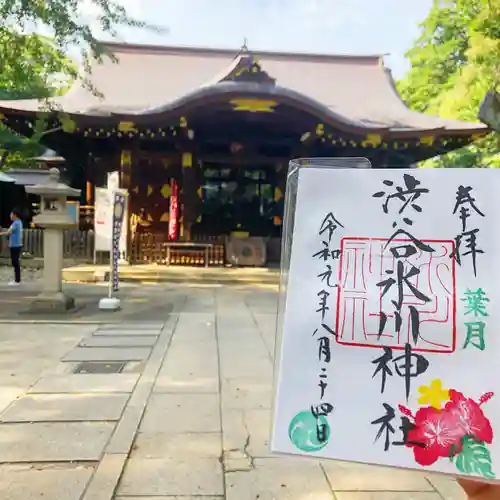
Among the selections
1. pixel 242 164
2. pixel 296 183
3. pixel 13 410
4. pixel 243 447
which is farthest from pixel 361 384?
pixel 242 164

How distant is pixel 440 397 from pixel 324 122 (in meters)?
11.5

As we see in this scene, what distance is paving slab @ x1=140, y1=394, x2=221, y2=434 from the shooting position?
3.37 m

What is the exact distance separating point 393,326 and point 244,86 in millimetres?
10764

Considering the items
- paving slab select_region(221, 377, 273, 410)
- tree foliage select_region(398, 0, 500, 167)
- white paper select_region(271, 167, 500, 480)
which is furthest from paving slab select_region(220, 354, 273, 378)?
tree foliage select_region(398, 0, 500, 167)

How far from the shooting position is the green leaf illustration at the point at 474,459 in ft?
4.16

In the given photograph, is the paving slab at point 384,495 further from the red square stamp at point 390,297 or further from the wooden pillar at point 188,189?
the wooden pillar at point 188,189

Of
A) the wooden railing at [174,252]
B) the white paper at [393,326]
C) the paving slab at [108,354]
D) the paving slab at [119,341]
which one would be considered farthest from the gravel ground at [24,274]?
the white paper at [393,326]

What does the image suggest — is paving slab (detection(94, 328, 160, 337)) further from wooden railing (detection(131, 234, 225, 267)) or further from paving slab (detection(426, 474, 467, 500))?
wooden railing (detection(131, 234, 225, 267))

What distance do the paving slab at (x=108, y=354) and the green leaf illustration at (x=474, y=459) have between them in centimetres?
425

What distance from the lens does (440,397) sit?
135 centimetres

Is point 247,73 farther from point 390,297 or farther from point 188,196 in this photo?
point 390,297

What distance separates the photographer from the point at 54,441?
3119 mm

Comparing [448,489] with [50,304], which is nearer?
[448,489]

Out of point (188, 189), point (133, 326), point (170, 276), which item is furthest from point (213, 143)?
Result: point (133, 326)
